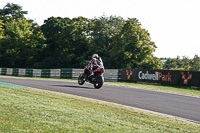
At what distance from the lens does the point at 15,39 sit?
6394cm

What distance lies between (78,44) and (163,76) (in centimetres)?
3436

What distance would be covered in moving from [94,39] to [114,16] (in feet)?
22.7

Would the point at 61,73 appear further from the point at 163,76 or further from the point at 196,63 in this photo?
the point at 196,63

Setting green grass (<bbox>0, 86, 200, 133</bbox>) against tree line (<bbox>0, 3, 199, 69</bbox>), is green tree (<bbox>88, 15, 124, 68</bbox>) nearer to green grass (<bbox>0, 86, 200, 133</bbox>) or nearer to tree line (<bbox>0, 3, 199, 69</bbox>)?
tree line (<bbox>0, 3, 199, 69</bbox>)

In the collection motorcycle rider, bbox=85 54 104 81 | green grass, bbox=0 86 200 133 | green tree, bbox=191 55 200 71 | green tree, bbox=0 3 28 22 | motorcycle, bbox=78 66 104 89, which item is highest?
green tree, bbox=0 3 28 22

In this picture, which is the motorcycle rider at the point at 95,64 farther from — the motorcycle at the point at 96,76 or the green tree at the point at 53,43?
the green tree at the point at 53,43

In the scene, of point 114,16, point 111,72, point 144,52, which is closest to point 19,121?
point 111,72

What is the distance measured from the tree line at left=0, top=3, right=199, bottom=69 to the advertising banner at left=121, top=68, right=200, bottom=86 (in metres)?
16.4

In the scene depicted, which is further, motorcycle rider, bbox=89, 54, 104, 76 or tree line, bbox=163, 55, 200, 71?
tree line, bbox=163, 55, 200, 71

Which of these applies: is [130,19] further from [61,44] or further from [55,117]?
[55,117]

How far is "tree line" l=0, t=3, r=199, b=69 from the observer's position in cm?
4378

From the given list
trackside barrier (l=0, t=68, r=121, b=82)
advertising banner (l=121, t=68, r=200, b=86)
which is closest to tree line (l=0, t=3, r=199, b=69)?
trackside barrier (l=0, t=68, r=121, b=82)

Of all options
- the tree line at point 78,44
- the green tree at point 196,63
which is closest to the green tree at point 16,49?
the tree line at point 78,44

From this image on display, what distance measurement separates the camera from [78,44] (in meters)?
55.6
